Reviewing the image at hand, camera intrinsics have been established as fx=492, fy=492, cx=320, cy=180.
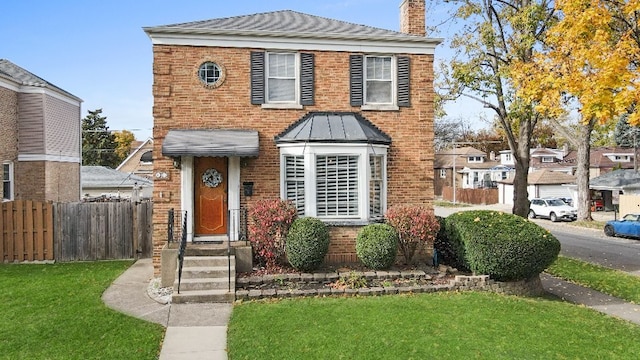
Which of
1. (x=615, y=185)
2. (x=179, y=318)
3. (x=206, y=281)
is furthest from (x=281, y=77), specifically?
(x=615, y=185)

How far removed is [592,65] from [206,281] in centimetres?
1256

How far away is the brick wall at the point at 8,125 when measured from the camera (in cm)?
2053

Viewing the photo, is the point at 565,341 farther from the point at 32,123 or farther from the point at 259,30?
the point at 32,123

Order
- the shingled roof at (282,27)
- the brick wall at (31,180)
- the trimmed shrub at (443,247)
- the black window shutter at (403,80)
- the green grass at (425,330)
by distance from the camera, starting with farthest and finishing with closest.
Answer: the brick wall at (31,180) → the black window shutter at (403,80) → the trimmed shrub at (443,247) → the shingled roof at (282,27) → the green grass at (425,330)

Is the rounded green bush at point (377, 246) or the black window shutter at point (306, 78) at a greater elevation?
the black window shutter at point (306, 78)

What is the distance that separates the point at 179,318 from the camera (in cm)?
914

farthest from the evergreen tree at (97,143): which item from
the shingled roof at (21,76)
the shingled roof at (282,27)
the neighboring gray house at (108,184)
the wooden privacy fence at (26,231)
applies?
the shingled roof at (282,27)

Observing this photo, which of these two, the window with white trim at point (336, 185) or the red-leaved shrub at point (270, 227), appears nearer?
the red-leaved shrub at point (270, 227)

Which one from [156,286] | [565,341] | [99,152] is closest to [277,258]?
[156,286]

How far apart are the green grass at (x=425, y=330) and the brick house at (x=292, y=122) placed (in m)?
3.57

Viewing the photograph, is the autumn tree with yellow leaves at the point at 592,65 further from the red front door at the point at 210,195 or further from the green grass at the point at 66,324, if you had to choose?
the green grass at the point at 66,324

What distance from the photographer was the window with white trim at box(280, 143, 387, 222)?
1269 cm

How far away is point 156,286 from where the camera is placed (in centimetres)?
1147

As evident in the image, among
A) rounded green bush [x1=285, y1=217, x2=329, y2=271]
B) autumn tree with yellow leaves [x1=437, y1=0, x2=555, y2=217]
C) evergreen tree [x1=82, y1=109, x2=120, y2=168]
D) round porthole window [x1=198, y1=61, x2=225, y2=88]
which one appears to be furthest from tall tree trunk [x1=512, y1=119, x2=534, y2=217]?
evergreen tree [x1=82, y1=109, x2=120, y2=168]
